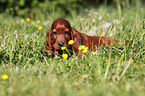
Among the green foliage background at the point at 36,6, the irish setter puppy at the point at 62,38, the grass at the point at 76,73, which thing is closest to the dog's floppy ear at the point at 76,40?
the irish setter puppy at the point at 62,38

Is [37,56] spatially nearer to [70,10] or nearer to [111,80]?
[111,80]

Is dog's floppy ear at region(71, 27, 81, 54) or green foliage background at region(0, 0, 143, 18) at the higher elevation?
green foliage background at region(0, 0, 143, 18)

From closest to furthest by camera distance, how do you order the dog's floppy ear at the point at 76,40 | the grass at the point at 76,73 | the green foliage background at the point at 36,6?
the grass at the point at 76,73
the dog's floppy ear at the point at 76,40
the green foliage background at the point at 36,6

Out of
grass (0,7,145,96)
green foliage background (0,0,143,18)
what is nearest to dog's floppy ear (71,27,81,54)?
grass (0,7,145,96)

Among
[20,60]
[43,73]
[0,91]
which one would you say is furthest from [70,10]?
[0,91]

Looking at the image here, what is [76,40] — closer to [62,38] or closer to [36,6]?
[62,38]

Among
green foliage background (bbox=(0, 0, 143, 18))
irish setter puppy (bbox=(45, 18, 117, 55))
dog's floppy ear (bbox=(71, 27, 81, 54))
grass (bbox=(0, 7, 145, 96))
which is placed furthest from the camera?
green foliage background (bbox=(0, 0, 143, 18))

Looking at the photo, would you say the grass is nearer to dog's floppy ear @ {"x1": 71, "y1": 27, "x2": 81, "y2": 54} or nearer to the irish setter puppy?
the irish setter puppy

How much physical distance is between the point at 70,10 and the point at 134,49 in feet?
18.4

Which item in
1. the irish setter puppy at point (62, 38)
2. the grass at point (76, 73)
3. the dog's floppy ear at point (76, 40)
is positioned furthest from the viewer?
the dog's floppy ear at point (76, 40)

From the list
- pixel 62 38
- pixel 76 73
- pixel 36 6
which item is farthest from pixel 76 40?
pixel 36 6

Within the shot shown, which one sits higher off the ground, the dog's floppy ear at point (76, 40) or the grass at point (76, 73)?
the dog's floppy ear at point (76, 40)

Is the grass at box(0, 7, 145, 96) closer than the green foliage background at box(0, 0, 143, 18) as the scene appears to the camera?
Yes

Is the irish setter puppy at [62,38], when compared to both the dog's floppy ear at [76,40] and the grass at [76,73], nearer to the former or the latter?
the dog's floppy ear at [76,40]
